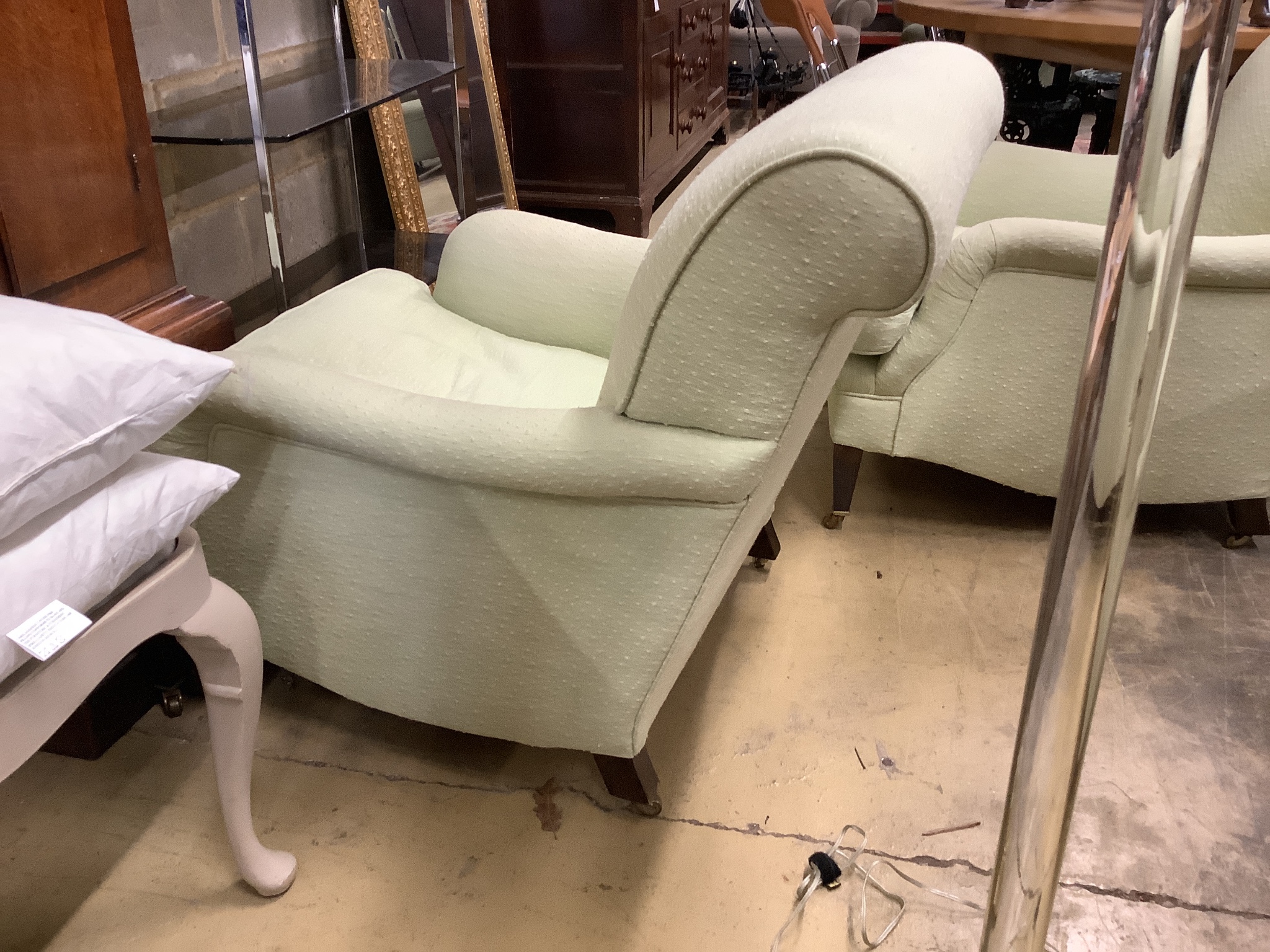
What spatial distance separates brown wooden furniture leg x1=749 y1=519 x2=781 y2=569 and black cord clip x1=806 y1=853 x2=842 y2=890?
2.13 feet

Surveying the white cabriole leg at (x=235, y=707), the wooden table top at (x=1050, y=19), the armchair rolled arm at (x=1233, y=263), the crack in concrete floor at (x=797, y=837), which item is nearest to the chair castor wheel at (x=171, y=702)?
the crack in concrete floor at (x=797, y=837)

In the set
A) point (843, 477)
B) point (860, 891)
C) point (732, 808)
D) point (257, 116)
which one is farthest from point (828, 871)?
point (257, 116)

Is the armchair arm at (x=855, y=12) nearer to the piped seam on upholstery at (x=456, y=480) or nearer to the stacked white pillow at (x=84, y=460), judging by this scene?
the piped seam on upholstery at (x=456, y=480)

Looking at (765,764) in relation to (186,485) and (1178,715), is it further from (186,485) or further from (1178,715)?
(186,485)

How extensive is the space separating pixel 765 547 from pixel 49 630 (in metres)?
1.27

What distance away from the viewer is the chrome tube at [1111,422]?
1.30 feet

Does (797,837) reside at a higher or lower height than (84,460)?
lower

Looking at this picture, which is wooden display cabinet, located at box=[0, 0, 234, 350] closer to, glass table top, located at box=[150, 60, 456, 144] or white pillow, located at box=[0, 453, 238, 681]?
glass table top, located at box=[150, 60, 456, 144]

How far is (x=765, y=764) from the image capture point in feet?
4.59

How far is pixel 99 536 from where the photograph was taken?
80 centimetres

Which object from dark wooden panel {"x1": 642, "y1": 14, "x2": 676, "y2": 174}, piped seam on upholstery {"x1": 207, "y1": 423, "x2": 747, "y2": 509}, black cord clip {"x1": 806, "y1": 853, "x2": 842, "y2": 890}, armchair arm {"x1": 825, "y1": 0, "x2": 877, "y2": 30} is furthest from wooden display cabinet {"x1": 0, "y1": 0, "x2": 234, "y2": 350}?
armchair arm {"x1": 825, "y1": 0, "x2": 877, "y2": 30}

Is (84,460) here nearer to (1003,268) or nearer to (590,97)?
(1003,268)

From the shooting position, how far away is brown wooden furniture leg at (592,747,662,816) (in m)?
1.26

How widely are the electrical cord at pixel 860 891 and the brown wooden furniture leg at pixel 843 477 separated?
775 millimetres
